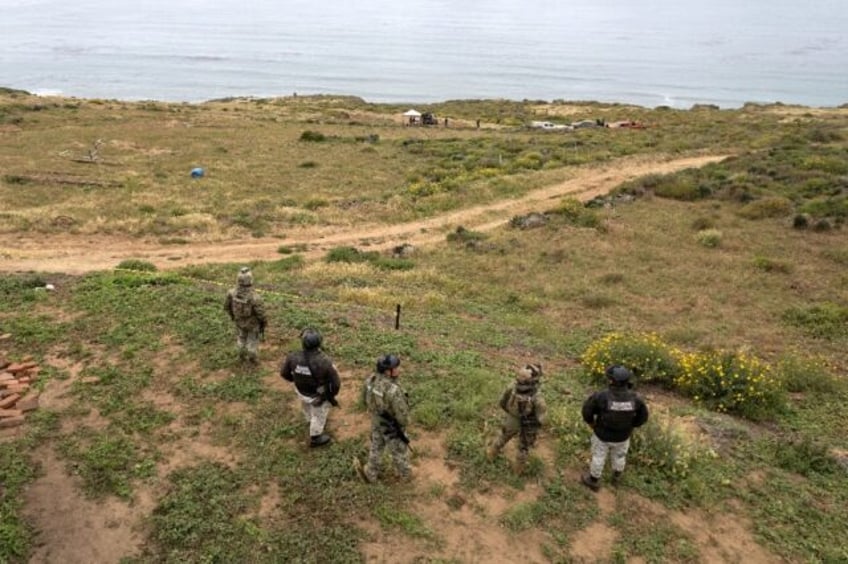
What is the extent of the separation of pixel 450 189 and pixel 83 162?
1999 cm

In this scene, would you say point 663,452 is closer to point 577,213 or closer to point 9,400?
point 9,400

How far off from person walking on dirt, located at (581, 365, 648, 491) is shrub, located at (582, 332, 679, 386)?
4.14m

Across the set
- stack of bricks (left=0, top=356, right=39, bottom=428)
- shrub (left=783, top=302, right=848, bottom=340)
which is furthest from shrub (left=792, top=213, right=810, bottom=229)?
stack of bricks (left=0, top=356, right=39, bottom=428)

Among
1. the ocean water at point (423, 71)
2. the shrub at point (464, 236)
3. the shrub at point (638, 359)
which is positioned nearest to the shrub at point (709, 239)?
the shrub at point (464, 236)

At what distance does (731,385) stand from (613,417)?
5.13 meters

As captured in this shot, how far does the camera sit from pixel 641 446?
9.62 metres

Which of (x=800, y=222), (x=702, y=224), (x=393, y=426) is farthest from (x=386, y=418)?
(x=800, y=222)

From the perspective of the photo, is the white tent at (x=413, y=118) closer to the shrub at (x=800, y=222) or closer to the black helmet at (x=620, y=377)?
the shrub at (x=800, y=222)

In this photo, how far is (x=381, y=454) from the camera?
345 inches

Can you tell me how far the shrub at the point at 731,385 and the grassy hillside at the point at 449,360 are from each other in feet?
0.17

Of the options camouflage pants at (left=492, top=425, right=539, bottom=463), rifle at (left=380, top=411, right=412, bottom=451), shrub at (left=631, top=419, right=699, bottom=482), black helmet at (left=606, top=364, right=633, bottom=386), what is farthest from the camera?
shrub at (left=631, top=419, right=699, bottom=482)

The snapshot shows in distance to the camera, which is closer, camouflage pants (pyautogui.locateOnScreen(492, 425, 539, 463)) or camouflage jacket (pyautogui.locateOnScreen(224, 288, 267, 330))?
camouflage pants (pyautogui.locateOnScreen(492, 425, 539, 463))

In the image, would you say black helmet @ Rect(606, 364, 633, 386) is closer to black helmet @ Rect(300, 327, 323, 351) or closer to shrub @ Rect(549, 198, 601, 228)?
black helmet @ Rect(300, 327, 323, 351)

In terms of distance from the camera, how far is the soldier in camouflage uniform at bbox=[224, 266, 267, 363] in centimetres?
1112
